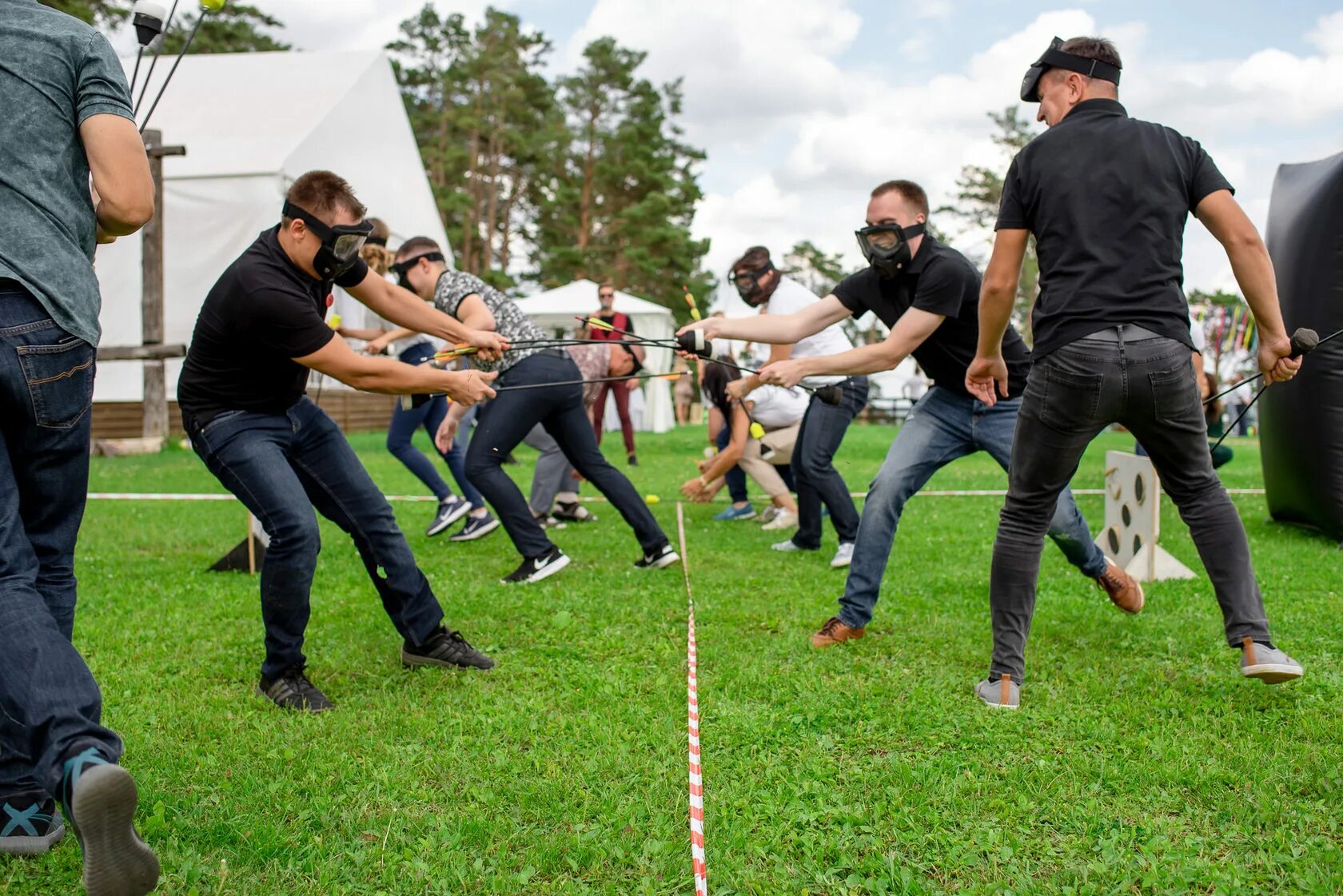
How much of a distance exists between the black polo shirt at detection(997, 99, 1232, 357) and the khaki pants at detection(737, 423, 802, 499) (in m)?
4.41

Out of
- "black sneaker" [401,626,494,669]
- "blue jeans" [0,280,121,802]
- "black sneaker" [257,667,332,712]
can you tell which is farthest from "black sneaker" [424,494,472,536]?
"blue jeans" [0,280,121,802]

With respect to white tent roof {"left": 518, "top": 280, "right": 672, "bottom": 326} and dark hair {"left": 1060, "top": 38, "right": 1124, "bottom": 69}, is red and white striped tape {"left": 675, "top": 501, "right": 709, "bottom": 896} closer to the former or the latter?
dark hair {"left": 1060, "top": 38, "right": 1124, "bottom": 69}

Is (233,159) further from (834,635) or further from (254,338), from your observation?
(834,635)

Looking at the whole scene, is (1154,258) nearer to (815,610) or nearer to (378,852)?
(815,610)

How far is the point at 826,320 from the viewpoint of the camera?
4.76m

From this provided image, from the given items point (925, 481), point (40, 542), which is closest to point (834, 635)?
point (925, 481)

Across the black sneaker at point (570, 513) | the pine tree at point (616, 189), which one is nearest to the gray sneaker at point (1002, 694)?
the black sneaker at point (570, 513)

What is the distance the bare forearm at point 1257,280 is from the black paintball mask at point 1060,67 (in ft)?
2.17

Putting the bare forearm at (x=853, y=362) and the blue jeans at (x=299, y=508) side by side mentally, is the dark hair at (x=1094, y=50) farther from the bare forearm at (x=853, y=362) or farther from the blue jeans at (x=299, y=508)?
the blue jeans at (x=299, y=508)

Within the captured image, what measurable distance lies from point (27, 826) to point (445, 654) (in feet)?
5.42

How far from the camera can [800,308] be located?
251 inches

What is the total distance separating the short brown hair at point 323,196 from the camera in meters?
3.42

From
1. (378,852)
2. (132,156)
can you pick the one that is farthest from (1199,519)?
(132,156)

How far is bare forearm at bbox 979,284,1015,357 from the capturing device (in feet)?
10.8
